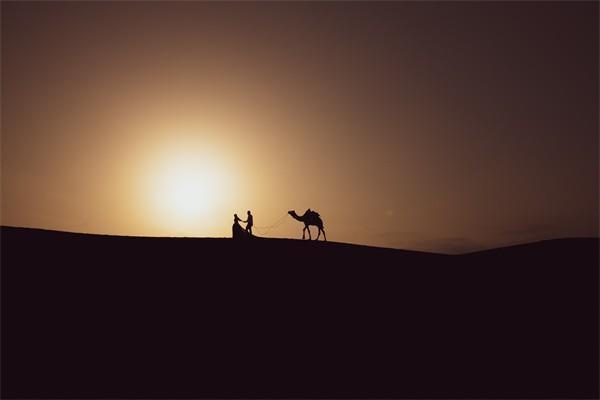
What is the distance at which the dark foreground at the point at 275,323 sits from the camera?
1341 cm

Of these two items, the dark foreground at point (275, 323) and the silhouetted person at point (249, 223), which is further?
the silhouetted person at point (249, 223)

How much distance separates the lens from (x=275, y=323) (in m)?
15.8

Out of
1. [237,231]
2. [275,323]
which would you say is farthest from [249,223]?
[275,323]

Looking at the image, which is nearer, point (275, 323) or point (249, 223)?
point (275, 323)

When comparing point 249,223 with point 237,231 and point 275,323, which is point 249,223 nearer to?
point 237,231

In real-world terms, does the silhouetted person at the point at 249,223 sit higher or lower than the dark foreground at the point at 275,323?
higher

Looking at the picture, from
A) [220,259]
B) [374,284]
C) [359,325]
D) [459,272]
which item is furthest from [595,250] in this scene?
[220,259]

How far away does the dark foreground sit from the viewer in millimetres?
13406

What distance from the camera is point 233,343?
48.3 ft

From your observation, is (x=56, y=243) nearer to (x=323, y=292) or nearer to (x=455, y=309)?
(x=323, y=292)

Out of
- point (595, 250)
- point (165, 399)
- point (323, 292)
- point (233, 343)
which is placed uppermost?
point (595, 250)

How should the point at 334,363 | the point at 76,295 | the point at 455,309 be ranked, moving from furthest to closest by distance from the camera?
1. the point at 455,309
2. the point at 76,295
3. the point at 334,363

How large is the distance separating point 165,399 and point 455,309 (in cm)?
1035

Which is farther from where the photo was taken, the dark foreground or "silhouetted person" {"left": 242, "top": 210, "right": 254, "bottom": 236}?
"silhouetted person" {"left": 242, "top": 210, "right": 254, "bottom": 236}
